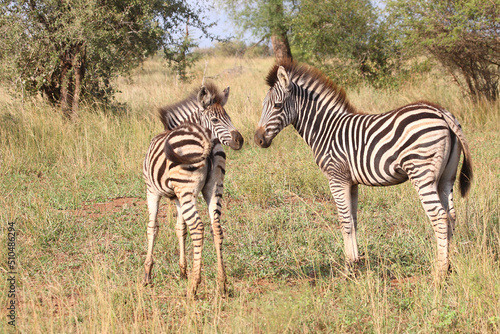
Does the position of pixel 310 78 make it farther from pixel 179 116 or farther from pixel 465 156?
pixel 465 156

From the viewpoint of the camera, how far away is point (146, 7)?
1026 centimetres

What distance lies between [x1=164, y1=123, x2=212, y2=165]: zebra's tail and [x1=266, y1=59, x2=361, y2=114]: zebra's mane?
5.44 ft

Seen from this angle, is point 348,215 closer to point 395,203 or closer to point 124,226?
point 395,203

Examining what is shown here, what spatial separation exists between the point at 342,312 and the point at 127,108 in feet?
28.7

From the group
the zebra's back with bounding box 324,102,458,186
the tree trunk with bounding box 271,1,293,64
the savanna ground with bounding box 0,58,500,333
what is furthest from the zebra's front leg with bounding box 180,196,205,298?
the tree trunk with bounding box 271,1,293,64

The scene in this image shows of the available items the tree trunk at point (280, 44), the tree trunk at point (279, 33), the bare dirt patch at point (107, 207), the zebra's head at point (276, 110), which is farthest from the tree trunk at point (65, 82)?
the tree trunk at point (280, 44)

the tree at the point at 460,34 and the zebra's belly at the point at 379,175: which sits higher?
the tree at the point at 460,34

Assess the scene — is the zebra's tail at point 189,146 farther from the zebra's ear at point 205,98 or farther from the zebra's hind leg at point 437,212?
the zebra's hind leg at point 437,212

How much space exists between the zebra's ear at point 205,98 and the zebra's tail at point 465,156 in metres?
2.30

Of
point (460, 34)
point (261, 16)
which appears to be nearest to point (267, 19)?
point (261, 16)

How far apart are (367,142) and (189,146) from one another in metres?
1.79

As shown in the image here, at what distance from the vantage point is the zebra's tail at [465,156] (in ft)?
14.0

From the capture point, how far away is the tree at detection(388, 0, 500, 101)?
984 cm

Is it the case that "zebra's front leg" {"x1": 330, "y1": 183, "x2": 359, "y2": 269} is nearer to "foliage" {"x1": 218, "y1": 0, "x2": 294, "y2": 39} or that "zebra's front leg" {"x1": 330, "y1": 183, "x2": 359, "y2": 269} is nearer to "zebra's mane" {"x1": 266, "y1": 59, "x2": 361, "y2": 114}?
"zebra's mane" {"x1": 266, "y1": 59, "x2": 361, "y2": 114}
